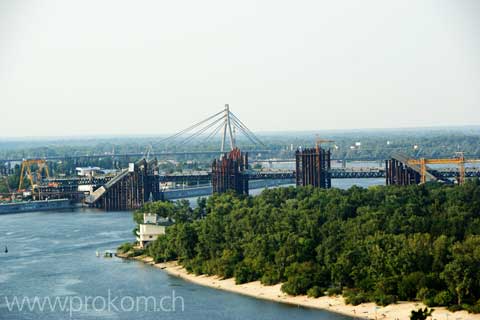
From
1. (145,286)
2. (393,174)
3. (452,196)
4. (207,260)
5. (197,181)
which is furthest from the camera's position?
(197,181)

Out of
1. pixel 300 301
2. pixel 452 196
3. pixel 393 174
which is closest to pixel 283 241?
pixel 300 301

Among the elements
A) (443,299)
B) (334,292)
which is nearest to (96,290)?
(334,292)

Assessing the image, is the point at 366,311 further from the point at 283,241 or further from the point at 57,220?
the point at 57,220

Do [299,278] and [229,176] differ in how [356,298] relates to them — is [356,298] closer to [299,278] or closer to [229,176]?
[299,278]

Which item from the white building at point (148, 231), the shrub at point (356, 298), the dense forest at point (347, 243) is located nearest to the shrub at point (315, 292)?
the dense forest at point (347, 243)

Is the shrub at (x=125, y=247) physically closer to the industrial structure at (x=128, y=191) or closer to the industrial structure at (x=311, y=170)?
the industrial structure at (x=128, y=191)
